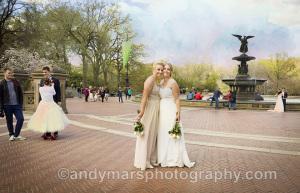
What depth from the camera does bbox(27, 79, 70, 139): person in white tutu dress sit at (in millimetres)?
10531

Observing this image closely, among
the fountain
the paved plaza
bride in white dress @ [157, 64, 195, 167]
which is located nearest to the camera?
the paved plaza

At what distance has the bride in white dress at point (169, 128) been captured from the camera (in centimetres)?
736

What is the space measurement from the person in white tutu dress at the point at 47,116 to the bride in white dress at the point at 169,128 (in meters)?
4.22

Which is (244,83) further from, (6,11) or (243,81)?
(6,11)

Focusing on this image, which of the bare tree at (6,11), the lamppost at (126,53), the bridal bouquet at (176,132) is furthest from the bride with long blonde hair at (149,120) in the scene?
the lamppost at (126,53)

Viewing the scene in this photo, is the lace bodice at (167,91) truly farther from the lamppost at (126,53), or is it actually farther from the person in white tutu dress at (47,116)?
the lamppost at (126,53)

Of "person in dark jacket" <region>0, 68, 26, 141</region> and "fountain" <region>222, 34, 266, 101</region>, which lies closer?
"person in dark jacket" <region>0, 68, 26, 141</region>

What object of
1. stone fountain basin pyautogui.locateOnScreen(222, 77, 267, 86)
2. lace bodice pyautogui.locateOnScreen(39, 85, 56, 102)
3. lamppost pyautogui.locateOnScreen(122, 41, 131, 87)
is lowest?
lace bodice pyautogui.locateOnScreen(39, 85, 56, 102)

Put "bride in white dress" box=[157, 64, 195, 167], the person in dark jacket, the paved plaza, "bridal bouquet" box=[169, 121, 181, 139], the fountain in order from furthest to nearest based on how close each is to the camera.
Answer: the fountain
the person in dark jacket
"bride in white dress" box=[157, 64, 195, 167]
"bridal bouquet" box=[169, 121, 181, 139]
the paved plaza

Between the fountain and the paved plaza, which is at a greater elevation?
the fountain

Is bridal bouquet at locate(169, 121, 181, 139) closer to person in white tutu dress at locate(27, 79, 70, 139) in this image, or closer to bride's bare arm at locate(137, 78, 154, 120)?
bride's bare arm at locate(137, 78, 154, 120)

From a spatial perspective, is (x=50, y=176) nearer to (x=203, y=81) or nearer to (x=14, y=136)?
(x=14, y=136)

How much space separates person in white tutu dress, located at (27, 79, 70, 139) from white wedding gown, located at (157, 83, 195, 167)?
4225 mm

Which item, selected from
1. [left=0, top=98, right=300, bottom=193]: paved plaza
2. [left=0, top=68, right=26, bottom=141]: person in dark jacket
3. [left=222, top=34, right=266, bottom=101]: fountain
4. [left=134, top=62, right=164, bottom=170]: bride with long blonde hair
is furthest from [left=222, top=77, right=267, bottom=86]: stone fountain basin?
[left=134, top=62, right=164, bottom=170]: bride with long blonde hair
